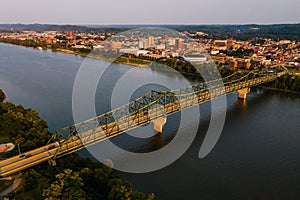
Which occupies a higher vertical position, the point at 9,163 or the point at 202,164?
the point at 9,163

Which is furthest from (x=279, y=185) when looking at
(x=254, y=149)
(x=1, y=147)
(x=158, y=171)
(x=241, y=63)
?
(x=241, y=63)

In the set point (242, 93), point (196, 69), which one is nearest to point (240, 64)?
point (196, 69)

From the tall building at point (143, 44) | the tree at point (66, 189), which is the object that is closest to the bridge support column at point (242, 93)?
the tree at point (66, 189)

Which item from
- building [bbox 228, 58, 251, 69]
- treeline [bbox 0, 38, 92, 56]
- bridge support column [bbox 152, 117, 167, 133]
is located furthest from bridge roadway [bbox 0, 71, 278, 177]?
treeline [bbox 0, 38, 92, 56]

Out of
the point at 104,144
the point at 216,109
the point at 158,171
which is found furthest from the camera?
the point at 216,109

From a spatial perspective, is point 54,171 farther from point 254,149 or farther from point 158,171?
point 254,149
